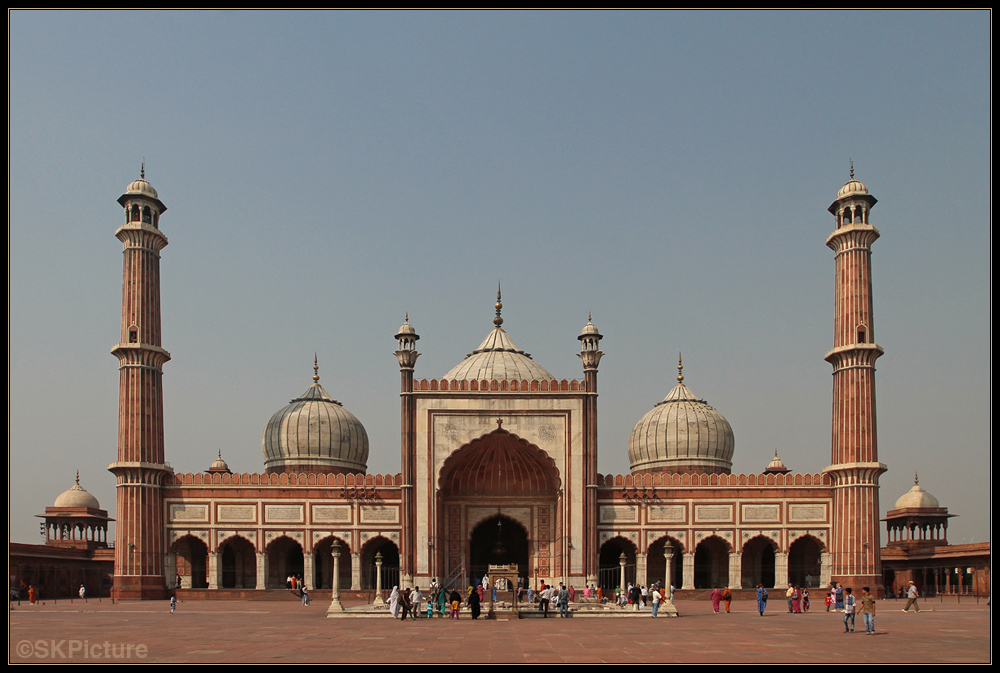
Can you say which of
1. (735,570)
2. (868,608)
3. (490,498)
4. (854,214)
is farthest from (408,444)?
(868,608)

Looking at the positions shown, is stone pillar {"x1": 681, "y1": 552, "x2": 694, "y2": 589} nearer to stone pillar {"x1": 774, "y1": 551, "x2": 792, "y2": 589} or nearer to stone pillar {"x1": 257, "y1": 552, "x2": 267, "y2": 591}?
stone pillar {"x1": 774, "y1": 551, "x2": 792, "y2": 589}

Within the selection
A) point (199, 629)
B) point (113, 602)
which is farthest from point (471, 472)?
point (199, 629)

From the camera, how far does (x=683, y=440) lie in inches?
1710

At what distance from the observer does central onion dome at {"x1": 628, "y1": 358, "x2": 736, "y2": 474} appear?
43375 millimetres

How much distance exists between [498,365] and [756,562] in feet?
38.9

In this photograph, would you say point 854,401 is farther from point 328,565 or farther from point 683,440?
point 328,565

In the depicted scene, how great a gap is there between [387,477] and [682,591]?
10569 millimetres

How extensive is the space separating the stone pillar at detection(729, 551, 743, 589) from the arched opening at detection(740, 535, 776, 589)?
1490 mm

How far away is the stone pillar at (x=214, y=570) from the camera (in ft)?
120

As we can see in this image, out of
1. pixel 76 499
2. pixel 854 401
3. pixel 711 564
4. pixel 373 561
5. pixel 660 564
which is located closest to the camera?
pixel 854 401

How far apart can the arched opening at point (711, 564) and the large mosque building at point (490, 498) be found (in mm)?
71

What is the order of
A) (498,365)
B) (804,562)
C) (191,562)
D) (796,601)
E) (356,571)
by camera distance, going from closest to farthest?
(796,601) → (356,571) → (191,562) → (804,562) → (498,365)

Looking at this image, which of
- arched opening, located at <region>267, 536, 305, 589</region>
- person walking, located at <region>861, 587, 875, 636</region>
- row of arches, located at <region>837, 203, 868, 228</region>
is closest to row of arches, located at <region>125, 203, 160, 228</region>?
arched opening, located at <region>267, 536, 305, 589</region>

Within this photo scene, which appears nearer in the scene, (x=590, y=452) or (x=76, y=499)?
(x=590, y=452)
